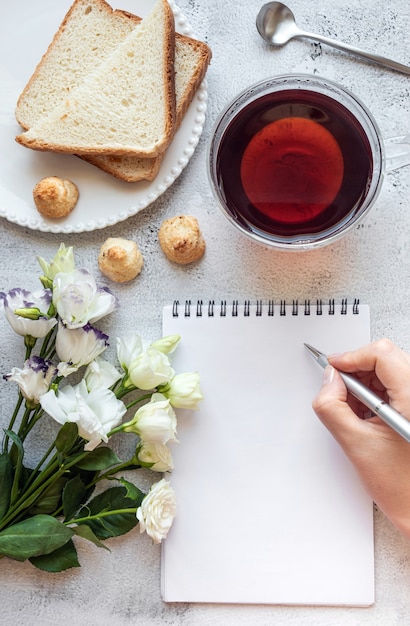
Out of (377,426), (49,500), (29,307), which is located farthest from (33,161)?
(377,426)

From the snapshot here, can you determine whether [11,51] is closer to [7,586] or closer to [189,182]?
[189,182]

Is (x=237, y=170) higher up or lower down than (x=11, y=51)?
lower down

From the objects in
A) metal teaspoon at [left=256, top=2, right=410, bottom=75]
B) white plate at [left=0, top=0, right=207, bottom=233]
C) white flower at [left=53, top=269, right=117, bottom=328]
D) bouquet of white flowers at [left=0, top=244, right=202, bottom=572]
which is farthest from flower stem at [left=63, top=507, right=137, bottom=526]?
metal teaspoon at [left=256, top=2, right=410, bottom=75]

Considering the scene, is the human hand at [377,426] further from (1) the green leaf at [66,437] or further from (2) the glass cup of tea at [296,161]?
(1) the green leaf at [66,437]

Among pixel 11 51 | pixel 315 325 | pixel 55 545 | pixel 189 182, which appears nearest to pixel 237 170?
pixel 189 182

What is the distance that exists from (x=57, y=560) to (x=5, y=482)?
11 cm

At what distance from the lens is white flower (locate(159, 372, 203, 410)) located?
788mm

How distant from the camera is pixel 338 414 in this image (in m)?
0.75

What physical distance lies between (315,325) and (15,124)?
0.43m

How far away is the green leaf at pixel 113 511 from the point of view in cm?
79

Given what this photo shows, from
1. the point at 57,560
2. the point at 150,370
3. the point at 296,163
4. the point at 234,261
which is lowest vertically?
the point at 57,560

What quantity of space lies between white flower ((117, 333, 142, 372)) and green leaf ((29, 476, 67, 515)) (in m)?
0.16

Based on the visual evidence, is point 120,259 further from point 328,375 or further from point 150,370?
point 328,375

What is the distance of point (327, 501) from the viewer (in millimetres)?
826
